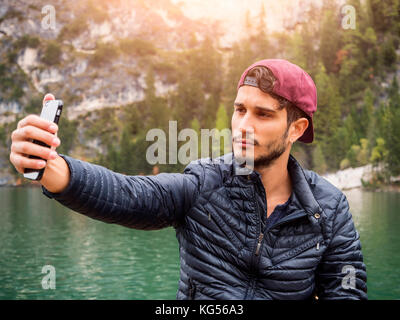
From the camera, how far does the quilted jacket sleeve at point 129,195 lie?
4.88 ft

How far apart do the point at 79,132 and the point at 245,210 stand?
6810 cm

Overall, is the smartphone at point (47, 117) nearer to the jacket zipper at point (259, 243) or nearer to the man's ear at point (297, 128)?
the jacket zipper at point (259, 243)

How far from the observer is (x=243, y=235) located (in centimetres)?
176

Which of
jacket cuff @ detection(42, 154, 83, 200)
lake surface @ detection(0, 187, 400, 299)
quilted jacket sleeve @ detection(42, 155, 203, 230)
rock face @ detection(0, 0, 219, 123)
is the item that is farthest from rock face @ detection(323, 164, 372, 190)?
jacket cuff @ detection(42, 154, 83, 200)

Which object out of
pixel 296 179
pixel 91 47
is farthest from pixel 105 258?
pixel 91 47

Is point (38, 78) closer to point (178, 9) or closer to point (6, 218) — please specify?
point (178, 9)

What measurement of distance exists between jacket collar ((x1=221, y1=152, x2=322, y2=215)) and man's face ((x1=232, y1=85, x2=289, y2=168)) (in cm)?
5

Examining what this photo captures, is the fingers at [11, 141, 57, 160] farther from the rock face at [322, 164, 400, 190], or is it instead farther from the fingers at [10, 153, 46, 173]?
the rock face at [322, 164, 400, 190]

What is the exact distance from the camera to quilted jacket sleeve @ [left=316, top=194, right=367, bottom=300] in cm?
183

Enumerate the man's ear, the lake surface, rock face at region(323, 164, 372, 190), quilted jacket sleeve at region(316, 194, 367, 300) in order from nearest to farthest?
quilted jacket sleeve at region(316, 194, 367, 300) < the man's ear < the lake surface < rock face at region(323, 164, 372, 190)

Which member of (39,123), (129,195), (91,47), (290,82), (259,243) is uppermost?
(91,47)

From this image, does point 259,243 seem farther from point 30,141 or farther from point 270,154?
point 30,141

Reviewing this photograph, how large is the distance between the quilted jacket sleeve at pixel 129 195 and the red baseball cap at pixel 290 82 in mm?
434

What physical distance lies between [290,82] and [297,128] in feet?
0.92
